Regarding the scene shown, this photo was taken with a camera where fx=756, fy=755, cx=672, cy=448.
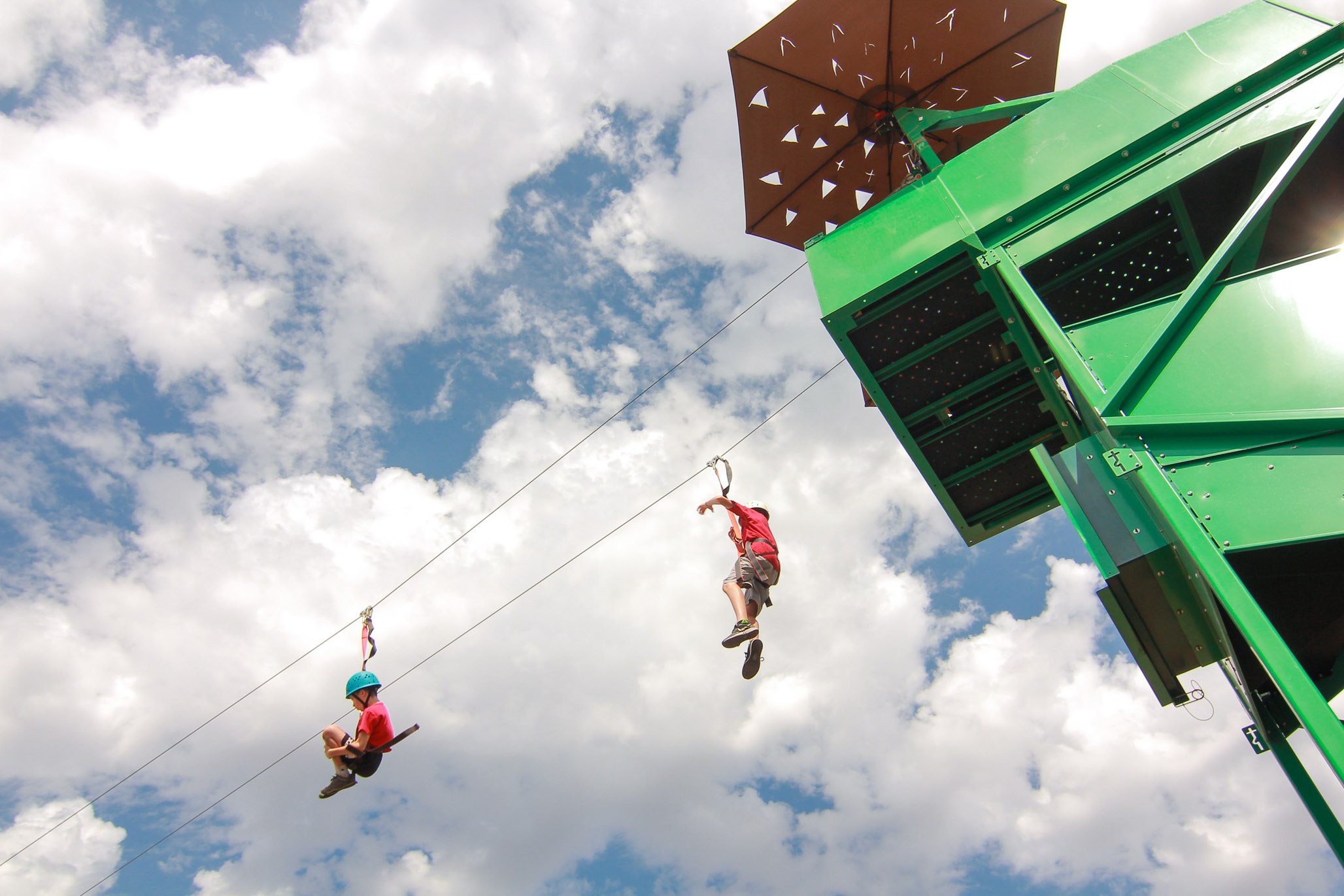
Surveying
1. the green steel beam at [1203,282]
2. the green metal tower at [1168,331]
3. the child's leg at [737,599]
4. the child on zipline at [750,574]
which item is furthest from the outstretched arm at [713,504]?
the green steel beam at [1203,282]

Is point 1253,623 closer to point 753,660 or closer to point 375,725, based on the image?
point 753,660

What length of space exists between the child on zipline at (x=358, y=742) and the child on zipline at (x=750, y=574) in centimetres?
423

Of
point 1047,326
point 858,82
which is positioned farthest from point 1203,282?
point 858,82

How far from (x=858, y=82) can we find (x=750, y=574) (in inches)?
261

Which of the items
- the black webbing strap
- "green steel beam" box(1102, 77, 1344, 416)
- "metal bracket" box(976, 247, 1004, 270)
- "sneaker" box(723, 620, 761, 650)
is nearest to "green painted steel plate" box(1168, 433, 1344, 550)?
"green steel beam" box(1102, 77, 1344, 416)

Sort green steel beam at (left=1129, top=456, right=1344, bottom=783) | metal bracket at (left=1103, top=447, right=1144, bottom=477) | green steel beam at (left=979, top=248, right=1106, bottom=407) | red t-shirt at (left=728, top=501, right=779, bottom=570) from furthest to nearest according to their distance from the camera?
red t-shirt at (left=728, top=501, right=779, bottom=570) < green steel beam at (left=979, top=248, right=1106, bottom=407) < metal bracket at (left=1103, top=447, right=1144, bottom=477) < green steel beam at (left=1129, top=456, right=1344, bottom=783)

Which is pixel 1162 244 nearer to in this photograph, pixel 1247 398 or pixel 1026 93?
pixel 1247 398

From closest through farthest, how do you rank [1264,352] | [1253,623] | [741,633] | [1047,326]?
[1253,623]
[1264,352]
[1047,326]
[741,633]

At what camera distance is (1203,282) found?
5.52 m

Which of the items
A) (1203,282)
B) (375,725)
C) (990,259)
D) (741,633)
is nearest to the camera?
(1203,282)

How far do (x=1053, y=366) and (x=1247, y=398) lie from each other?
293 cm

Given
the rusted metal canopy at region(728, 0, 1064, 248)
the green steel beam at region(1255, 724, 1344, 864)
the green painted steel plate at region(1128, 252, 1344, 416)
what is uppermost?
the rusted metal canopy at region(728, 0, 1064, 248)

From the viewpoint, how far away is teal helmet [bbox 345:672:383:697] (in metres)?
8.96

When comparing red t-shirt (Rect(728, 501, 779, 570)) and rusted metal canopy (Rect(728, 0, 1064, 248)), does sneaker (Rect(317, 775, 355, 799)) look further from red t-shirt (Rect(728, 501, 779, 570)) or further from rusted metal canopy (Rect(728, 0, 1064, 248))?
rusted metal canopy (Rect(728, 0, 1064, 248))
